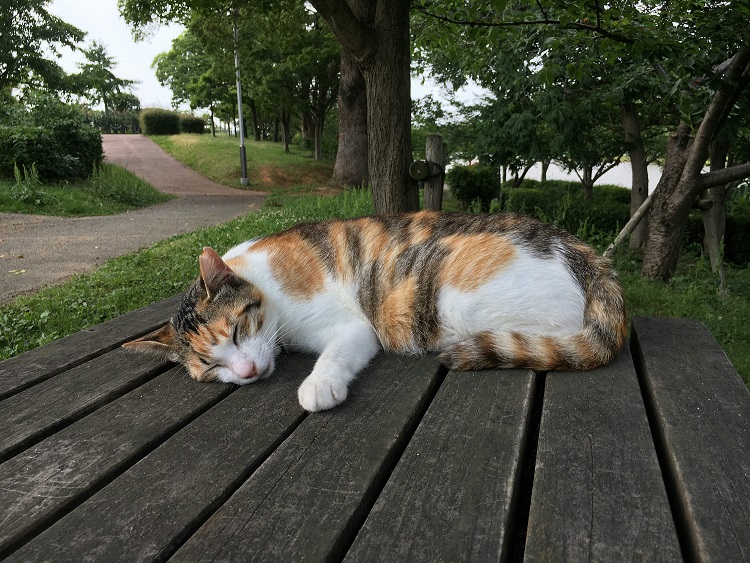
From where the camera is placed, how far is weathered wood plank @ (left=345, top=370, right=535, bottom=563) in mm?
966

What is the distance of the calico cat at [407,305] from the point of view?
6.06 feet

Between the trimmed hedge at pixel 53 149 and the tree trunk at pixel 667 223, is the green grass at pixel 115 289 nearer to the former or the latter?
the tree trunk at pixel 667 223

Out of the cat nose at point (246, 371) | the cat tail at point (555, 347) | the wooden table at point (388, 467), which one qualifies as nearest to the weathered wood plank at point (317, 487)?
the wooden table at point (388, 467)

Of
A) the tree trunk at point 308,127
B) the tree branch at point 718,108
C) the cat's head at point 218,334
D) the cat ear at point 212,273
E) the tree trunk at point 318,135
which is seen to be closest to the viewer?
the cat's head at point 218,334

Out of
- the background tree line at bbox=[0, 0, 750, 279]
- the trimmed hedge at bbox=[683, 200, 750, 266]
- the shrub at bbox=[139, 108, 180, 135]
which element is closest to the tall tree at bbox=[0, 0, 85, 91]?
the background tree line at bbox=[0, 0, 750, 279]

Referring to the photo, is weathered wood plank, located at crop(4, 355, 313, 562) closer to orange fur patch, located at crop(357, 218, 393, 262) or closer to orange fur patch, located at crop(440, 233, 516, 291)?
orange fur patch, located at crop(440, 233, 516, 291)

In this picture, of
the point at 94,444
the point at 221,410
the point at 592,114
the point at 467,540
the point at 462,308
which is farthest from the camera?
the point at 592,114

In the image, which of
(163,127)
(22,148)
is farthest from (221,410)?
(163,127)

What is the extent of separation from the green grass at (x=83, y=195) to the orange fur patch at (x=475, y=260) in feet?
34.6

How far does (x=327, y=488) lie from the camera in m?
1.15

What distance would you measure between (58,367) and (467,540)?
1.58 metres

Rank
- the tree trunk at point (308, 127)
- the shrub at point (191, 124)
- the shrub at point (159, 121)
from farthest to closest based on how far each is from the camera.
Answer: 1. the shrub at point (191, 124)
2. the shrub at point (159, 121)
3. the tree trunk at point (308, 127)

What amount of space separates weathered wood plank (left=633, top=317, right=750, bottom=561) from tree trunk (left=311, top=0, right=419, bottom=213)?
3.35 meters

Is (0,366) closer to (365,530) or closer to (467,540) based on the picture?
(365,530)
